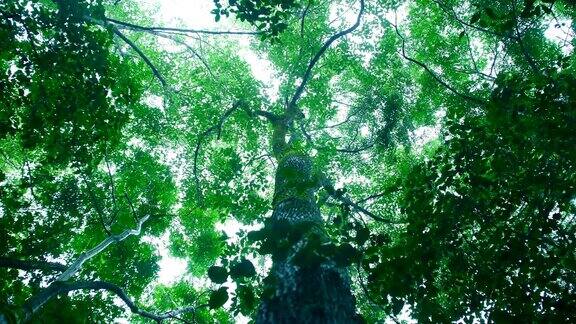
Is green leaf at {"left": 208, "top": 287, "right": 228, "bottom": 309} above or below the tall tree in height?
below

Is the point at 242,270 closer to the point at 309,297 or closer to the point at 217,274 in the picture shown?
the point at 217,274

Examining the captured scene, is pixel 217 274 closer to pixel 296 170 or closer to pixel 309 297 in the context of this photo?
pixel 296 170

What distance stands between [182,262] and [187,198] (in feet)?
11.1

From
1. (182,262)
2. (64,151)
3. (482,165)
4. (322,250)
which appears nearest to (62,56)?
(64,151)

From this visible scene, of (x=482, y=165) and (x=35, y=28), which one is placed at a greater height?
(x=35, y=28)

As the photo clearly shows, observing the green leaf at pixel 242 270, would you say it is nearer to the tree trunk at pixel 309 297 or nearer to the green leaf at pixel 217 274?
the green leaf at pixel 217 274

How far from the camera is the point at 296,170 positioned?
253 cm

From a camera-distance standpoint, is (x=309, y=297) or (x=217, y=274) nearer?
(x=217, y=274)

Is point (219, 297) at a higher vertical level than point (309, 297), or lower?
lower

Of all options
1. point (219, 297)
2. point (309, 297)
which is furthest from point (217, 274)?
point (309, 297)

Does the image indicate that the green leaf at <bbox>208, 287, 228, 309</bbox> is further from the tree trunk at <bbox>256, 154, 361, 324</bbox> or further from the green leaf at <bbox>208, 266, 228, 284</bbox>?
the tree trunk at <bbox>256, 154, 361, 324</bbox>

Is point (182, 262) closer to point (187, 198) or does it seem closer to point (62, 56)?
point (187, 198)

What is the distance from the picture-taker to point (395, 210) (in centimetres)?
1231

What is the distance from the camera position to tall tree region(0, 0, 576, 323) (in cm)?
379
